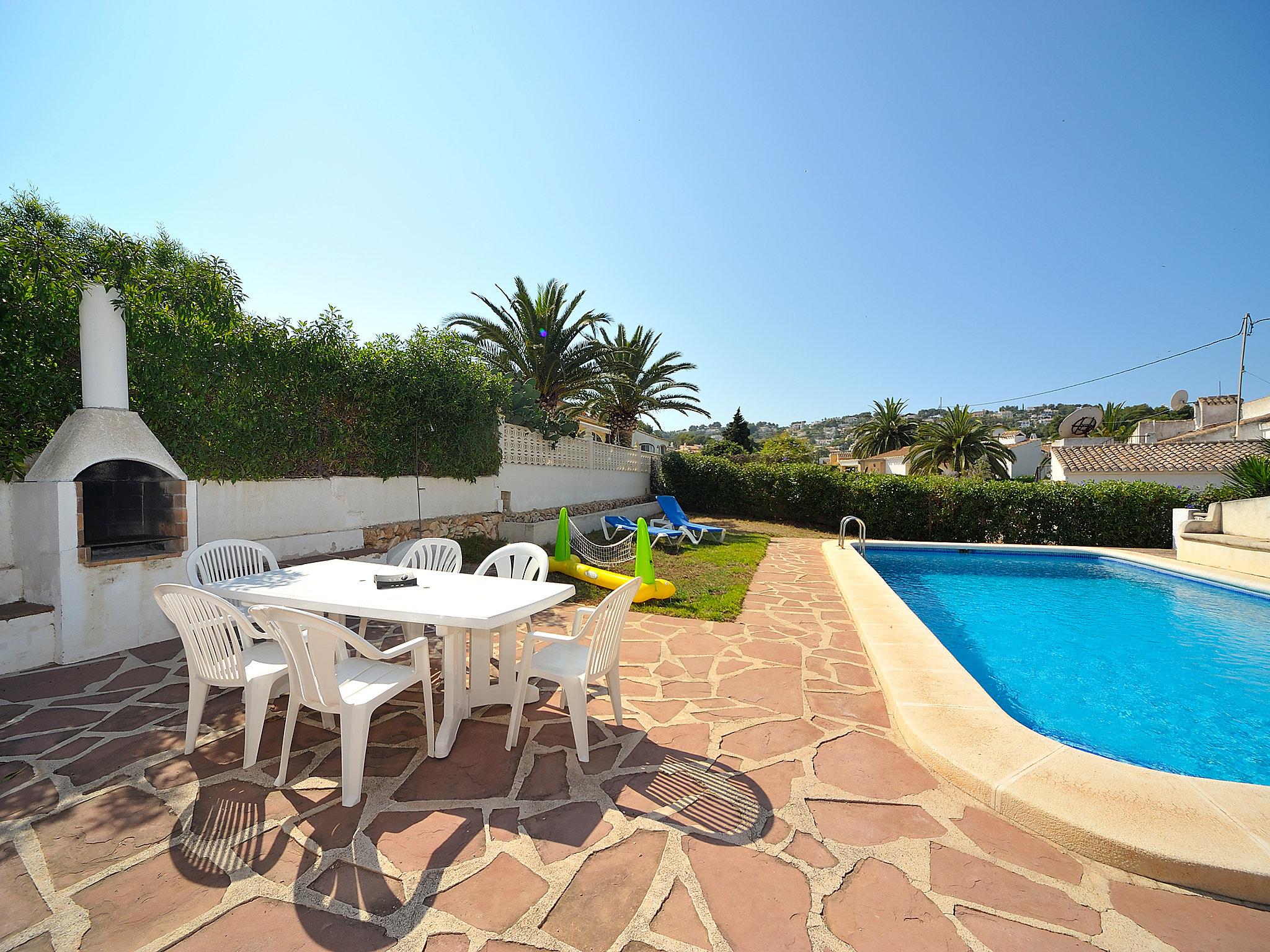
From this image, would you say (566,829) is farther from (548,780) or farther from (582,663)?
(582,663)

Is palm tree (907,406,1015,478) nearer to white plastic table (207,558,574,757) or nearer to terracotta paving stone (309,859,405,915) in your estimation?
white plastic table (207,558,574,757)

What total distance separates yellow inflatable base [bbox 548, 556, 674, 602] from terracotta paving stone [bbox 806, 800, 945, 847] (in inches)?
149

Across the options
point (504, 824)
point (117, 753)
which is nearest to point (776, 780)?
point (504, 824)

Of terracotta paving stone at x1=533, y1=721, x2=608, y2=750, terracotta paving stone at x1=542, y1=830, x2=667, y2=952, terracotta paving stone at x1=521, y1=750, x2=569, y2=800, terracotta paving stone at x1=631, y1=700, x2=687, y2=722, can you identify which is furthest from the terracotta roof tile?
terracotta paving stone at x1=542, y1=830, x2=667, y2=952

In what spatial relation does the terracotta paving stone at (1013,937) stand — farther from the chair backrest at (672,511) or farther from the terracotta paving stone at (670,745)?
the chair backrest at (672,511)

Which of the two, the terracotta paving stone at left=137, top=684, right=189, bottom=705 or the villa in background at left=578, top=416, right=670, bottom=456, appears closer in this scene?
the terracotta paving stone at left=137, top=684, right=189, bottom=705

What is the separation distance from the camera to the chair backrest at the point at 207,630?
9.66ft

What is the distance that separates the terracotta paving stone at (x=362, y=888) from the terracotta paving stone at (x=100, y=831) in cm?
94

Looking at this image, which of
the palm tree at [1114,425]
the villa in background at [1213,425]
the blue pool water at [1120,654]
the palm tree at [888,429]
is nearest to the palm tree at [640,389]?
the blue pool water at [1120,654]

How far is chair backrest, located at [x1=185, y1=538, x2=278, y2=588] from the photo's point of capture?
4301mm

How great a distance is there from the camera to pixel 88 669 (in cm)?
432

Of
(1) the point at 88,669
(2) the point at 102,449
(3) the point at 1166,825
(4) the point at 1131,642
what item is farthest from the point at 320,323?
(4) the point at 1131,642

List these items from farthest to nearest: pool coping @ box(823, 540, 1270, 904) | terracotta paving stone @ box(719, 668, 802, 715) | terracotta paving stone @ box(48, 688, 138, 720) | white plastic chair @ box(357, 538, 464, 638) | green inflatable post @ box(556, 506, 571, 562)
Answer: green inflatable post @ box(556, 506, 571, 562) → white plastic chair @ box(357, 538, 464, 638) → terracotta paving stone @ box(719, 668, 802, 715) → terracotta paving stone @ box(48, 688, 138, 720) → pool coping @ box(823, 540, 1270, 904)

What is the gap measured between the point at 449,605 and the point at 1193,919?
3726mm
